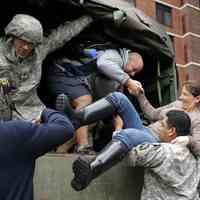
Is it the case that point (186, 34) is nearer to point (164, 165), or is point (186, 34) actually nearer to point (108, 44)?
point (108, 44)

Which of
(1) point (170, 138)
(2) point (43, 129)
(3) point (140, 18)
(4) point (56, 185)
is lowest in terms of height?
(4) point (56, 185)

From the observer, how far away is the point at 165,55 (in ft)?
15.5

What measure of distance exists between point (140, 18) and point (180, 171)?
5.45 ft

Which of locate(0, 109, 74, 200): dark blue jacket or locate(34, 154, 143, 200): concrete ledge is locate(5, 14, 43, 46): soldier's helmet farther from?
locate(0, 109, 74, 200): dark blue jacket

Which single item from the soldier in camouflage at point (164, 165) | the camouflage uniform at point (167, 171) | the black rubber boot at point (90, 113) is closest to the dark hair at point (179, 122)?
the soldier in camouflage at point (164, 165)

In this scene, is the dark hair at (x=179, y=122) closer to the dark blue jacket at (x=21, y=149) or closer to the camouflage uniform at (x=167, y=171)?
the camouflage uniform at (x=167, y=171)

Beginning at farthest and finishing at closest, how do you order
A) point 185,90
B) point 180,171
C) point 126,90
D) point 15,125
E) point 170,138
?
point 126,90
point 185,90
point 170,138
point 180,171
point 15,125

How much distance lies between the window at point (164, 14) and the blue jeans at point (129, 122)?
74.5 ft

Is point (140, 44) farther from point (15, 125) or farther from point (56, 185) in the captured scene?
point (15, 125)

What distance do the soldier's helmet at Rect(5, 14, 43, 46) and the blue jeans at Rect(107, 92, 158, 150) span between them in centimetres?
60

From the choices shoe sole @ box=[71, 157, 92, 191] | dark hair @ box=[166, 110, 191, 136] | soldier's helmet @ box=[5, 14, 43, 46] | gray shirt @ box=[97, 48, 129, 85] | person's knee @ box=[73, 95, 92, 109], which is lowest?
shoe sole @ box=[71, 157, 92, 191]

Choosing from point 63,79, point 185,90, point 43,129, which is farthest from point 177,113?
point 43,129

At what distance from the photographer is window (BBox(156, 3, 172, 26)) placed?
2592 cm

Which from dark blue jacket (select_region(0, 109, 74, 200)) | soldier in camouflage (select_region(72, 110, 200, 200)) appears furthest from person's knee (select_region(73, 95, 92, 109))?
dark blue jacket (select_region(0, 109, 74, 200))
